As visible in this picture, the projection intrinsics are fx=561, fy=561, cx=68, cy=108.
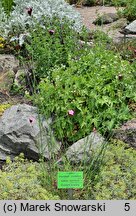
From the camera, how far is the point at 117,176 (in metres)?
5.10

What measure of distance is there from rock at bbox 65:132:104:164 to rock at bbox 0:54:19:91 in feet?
6.67

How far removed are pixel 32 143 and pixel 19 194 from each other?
1126mm

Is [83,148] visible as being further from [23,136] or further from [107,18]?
[107,18]

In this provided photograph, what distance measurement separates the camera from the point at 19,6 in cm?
870

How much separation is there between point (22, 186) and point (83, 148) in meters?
0.89

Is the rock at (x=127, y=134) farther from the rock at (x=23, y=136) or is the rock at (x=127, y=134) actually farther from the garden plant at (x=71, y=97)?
the rock at (x=23, y=136)

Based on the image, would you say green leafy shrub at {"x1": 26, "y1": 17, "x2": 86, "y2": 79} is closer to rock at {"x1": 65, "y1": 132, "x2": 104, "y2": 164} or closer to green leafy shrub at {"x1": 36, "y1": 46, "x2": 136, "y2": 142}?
green leafy shrub at {"x1": 36, "y1": 46, "x2": 136, "y2": 142}

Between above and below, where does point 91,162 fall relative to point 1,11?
below

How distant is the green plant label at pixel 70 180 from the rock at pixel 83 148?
30.5 inches

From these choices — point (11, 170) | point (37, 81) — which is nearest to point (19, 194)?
point (11, 170)

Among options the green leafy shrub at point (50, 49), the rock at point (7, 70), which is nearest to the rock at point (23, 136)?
the green leafy shrub at point (50, 49)

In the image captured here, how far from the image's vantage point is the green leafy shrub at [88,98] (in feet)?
19.5

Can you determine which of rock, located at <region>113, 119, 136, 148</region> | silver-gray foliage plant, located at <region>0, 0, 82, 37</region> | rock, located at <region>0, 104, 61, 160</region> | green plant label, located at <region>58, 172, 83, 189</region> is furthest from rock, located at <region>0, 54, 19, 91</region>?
green plant label, located at <region>58, 172, 83, 189</region>

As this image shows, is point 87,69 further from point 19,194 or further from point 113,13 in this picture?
point 113,13
